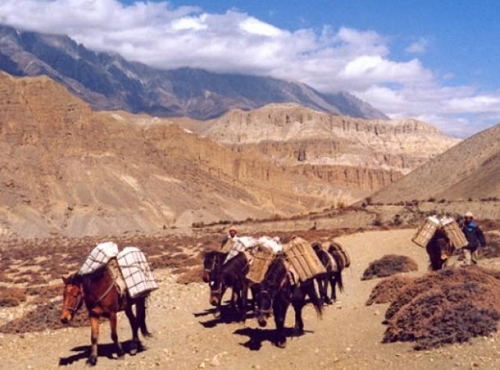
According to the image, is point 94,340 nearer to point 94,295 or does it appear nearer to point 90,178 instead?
point 94,295

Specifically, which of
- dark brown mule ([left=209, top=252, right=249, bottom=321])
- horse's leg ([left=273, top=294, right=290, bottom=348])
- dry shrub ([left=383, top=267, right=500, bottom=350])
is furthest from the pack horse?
dry shrub ([left=383, top=267, right=500, bottom=350])

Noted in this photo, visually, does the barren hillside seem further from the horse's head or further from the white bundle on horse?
the horse's head

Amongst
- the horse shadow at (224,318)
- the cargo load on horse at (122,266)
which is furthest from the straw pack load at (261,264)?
the horse shadow at (224,318)

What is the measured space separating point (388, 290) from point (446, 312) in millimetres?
5590

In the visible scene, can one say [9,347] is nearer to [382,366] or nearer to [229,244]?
[229,244]

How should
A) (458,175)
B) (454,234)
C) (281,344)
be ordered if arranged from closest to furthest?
(281,344) → (454,234) → (458,175)

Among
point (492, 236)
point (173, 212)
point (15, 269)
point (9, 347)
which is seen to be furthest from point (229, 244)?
point (173, 212)

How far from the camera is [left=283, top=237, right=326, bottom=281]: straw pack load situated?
14945 mm

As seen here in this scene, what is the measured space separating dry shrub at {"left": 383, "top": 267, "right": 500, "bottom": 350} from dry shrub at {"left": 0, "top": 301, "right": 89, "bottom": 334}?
27.6 feet

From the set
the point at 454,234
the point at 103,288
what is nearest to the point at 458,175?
the point at 454,234

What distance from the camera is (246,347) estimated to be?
1468 centimetres

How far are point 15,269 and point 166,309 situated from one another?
24.6 meters

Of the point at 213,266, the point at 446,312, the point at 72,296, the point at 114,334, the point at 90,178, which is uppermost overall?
the point at 90,178

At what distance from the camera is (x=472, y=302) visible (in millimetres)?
12727
